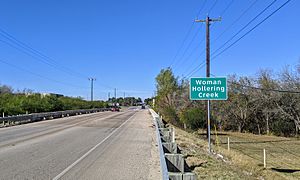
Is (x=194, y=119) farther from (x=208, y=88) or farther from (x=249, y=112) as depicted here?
(x=208, y=88)

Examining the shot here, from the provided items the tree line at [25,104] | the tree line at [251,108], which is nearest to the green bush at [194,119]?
the tree line at [251,108]

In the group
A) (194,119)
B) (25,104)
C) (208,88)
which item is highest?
(208,88)

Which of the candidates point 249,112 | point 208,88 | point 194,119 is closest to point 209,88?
point 208,88

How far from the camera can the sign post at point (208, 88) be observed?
18156 millimetres

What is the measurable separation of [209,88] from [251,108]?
26763 mm

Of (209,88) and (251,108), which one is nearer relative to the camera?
(209,88)

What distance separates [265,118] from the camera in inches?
1687

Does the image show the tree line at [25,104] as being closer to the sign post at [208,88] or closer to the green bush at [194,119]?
the green bush at [194,119]

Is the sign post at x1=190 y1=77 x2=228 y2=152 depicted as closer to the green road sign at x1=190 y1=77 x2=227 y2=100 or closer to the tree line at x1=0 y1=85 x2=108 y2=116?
the green road sign at x1=190 y1=77 x2=227 y2=100

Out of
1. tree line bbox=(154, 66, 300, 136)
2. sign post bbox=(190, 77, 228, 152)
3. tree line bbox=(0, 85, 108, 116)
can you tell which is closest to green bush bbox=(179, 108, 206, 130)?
tree line bbox=(154, 66, 300, 136)

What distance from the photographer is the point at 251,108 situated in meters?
43.1

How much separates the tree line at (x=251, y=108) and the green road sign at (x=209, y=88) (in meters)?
18.8

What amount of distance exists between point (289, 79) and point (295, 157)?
689 inches

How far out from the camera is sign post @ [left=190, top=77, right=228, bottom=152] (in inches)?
715
